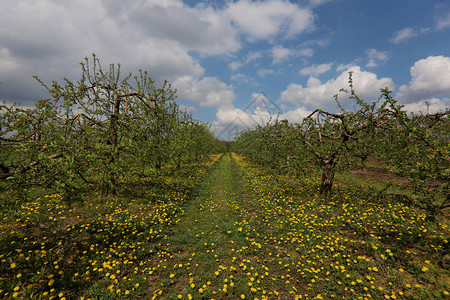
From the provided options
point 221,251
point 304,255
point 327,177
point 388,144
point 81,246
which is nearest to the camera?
point 304,255

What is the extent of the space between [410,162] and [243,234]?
6.49 m

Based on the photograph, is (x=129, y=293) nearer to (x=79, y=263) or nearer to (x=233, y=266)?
(x=79, y=263)

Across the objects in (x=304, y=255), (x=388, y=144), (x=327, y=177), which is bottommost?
(x=304, y=255)

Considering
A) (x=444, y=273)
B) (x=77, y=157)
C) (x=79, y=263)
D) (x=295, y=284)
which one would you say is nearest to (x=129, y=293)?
(x=79, y=263)

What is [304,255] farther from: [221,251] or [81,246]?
[81,246]

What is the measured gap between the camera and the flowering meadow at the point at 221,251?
4.20 m

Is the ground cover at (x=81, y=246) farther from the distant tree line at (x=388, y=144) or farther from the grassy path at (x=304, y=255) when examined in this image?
the distant tree line at (x=388, y=144)

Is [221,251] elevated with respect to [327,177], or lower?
lower

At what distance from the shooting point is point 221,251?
5805 mm

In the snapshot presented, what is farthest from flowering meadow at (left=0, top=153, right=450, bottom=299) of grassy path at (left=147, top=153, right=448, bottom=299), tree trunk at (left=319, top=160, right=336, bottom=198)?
tree trunk at (left=319, top=160, right=336, bottom=198)

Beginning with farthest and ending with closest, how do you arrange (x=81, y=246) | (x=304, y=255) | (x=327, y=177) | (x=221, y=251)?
(x=327, y=177) < (x=221, y=251) < (x=81, y=246) < (x=304, y=255)

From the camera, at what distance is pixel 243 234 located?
22.4 ft

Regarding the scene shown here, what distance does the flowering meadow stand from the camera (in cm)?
420

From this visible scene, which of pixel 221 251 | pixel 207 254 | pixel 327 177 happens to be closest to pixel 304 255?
pixel 221 251
